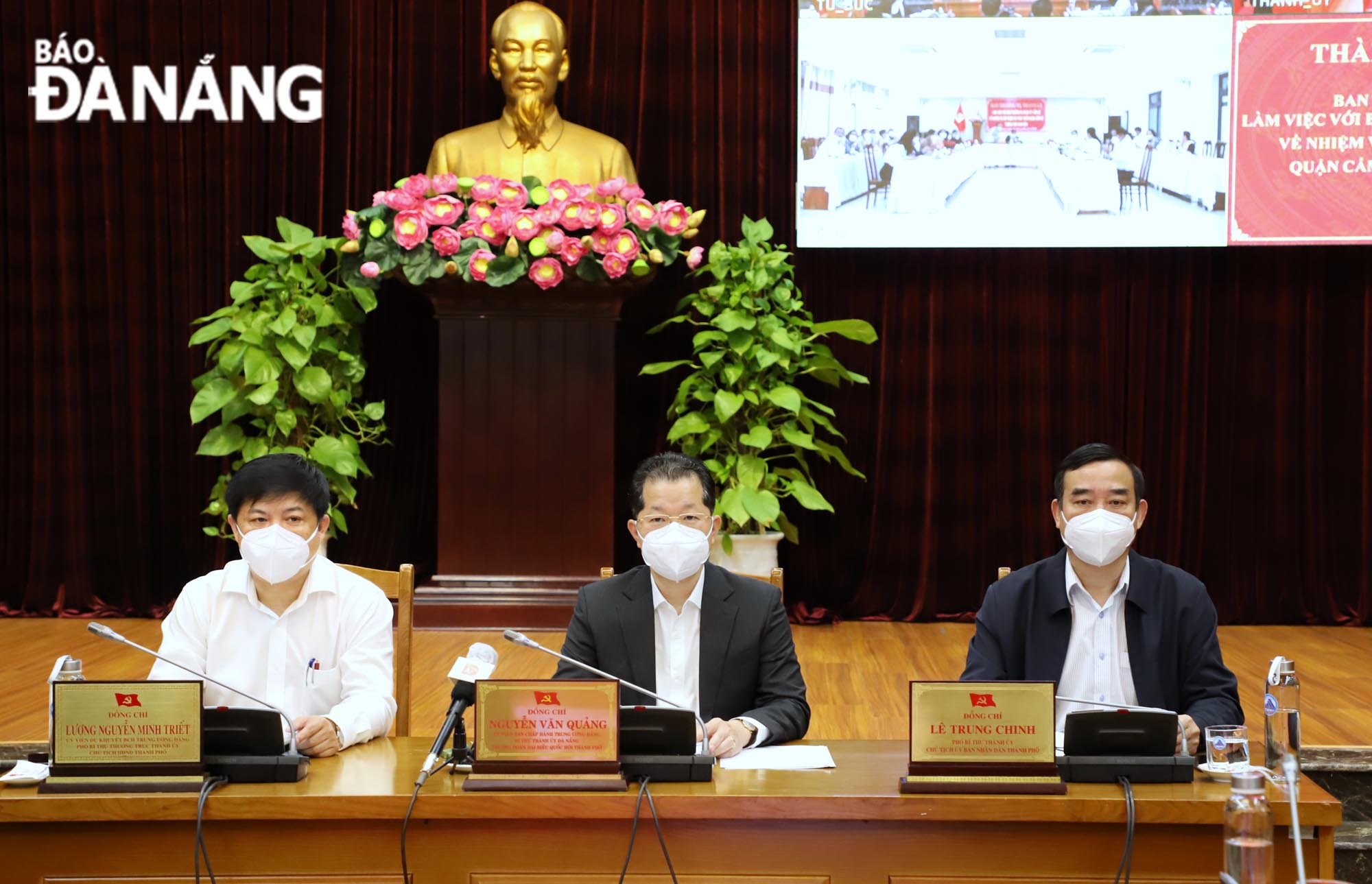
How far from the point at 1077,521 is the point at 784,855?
867 millimetres

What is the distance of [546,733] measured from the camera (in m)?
1.82

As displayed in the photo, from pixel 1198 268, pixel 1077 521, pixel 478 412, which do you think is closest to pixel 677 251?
pixel 478 412

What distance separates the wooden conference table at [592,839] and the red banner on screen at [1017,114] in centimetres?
380

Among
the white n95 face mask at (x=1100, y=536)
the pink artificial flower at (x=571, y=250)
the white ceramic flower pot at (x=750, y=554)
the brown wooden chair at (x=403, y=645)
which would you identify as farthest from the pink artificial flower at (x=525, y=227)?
the white n95 face mask at (x=1100, y=536)

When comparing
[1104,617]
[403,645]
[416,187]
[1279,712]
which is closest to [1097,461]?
[1104,617]

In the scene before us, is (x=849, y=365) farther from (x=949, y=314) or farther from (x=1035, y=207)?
(x=1035, y=207)

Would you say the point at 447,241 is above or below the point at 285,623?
above

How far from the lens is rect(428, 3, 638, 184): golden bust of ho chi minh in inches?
195

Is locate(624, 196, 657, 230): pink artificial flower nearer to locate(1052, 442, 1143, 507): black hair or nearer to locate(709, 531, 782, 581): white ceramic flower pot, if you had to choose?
locate(709, 531, 782, 581): white ceramic flower pot

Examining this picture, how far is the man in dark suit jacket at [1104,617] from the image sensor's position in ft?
7.62

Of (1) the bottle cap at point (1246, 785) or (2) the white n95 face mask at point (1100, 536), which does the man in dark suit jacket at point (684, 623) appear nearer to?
(2) the white n95 face mask at point (1100, 536)

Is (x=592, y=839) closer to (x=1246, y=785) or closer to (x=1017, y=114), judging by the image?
(x=1246, y=785)

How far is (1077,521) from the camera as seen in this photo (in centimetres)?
233

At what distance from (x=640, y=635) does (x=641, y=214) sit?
104 inches
